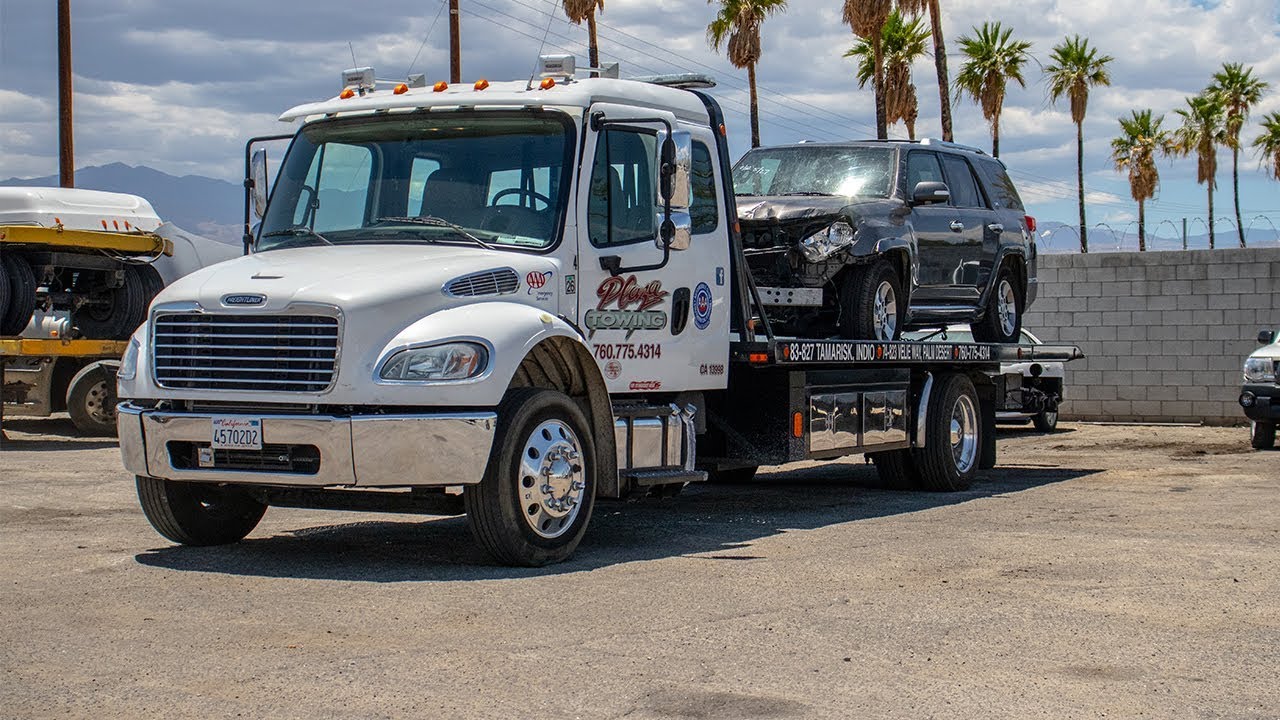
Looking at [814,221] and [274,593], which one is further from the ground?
[814,221]

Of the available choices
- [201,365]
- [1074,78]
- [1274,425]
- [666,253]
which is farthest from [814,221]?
[1074,78]

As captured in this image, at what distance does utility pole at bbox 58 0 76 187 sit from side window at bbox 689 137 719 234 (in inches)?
815

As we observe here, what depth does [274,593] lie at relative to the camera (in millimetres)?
7633

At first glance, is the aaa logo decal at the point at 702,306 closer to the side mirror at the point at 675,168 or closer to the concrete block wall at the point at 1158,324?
the side mirror at the point at 675,168

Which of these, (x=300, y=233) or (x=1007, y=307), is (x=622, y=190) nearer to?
(x=300, y=233)

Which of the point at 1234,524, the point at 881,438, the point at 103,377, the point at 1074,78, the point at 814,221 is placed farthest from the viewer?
the point at 1074,78

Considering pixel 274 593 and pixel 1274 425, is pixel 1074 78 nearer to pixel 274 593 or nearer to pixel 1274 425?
pixel 1274 425

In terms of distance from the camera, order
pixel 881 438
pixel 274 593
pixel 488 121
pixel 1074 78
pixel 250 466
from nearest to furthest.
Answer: pixel 274 593, pixel 250 466, pixel 488 121, pixel 881 438, pixel 1074 78

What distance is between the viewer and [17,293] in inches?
691

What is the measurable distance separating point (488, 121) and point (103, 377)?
1074 centimetres

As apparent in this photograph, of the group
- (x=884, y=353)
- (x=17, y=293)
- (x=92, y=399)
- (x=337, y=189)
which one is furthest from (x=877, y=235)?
(x=92, y=399)

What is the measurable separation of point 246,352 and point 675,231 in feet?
8.64

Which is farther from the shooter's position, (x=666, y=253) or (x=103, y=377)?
(x=103, y=377)

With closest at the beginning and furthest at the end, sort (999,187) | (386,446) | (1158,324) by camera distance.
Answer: (386,446), (999,187), (1158,324)
